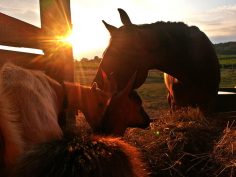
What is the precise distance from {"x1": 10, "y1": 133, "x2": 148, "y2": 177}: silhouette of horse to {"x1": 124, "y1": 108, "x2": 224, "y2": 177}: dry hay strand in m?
1.41

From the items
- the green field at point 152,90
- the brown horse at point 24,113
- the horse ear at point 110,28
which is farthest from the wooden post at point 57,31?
the green field at point 152,90

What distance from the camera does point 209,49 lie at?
5590 millimetres

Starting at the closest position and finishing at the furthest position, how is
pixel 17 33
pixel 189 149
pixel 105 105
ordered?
pixel 189 149 → pixel 17 33 → pixel 105 105

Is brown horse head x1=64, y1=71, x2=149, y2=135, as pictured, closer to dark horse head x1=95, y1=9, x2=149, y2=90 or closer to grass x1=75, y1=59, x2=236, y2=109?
dark horse head x1=95, y1=9, x2=149, y2=90

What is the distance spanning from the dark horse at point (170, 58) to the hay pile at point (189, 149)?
129 cm

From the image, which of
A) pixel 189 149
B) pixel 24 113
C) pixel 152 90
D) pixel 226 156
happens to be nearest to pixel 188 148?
pixel 189 149

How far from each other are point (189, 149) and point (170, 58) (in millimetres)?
2382

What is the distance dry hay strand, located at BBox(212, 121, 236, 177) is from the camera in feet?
8.64

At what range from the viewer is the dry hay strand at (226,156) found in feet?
8.64

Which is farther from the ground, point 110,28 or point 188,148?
point 110,28

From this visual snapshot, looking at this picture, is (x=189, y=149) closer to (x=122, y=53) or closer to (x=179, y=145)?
(x=179, y=145)

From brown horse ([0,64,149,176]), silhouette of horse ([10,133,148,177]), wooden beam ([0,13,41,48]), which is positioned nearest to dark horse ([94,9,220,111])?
wooden beam ([0,13,41,48])

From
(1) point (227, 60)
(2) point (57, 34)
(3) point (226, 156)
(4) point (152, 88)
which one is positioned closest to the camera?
(3) point (226, 156)

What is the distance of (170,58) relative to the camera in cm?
523
